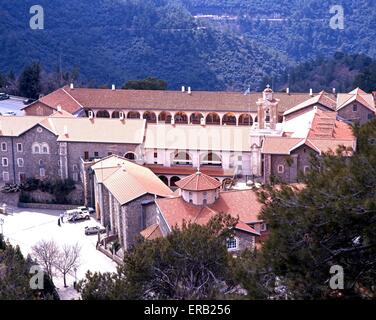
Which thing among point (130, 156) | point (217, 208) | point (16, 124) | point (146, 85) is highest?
point (146, 85)

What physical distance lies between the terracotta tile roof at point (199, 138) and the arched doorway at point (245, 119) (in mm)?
9559

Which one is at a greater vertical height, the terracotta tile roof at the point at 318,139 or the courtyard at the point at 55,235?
the terracotta tile roof at the point at 318,139

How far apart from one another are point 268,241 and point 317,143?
69.4ft

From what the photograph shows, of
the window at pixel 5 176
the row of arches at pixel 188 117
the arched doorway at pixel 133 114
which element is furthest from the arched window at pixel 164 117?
the window at pixel 5 176

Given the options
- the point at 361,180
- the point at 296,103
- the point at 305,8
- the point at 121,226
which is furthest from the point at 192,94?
the point at 305,8

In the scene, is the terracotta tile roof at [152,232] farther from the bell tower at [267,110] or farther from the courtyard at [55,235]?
the bell tower at [267,110]

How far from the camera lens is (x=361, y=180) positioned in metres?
13.2

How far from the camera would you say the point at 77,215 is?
3612cm

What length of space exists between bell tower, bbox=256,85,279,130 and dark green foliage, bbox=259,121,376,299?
2345 centimetres

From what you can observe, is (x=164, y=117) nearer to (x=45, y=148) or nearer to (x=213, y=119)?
(x=213, y=119)

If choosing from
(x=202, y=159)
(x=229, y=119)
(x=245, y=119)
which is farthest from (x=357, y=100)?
(x=202, y=159)

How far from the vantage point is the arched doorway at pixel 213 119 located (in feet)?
163

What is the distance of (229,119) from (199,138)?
1130 cm

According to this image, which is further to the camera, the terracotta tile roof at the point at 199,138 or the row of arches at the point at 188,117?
the row of arches at the point at 188,117
